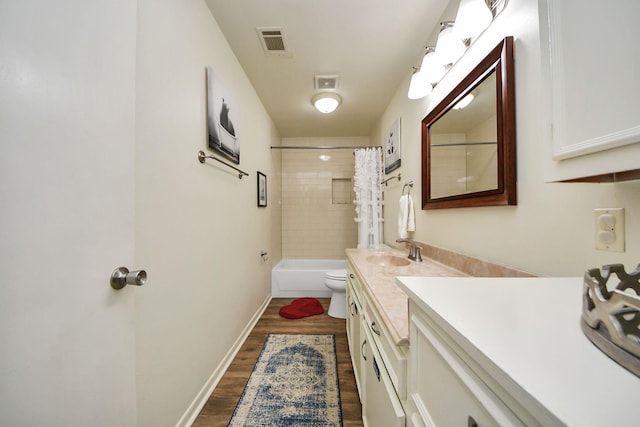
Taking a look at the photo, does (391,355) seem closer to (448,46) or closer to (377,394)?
(377,394)

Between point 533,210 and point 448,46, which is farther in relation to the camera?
point 448,46

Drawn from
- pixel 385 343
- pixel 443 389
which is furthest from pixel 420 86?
pixel 443 389

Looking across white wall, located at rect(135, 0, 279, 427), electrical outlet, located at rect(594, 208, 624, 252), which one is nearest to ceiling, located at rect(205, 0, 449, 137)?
white wall, located at rect(135, 0, 279, 427)

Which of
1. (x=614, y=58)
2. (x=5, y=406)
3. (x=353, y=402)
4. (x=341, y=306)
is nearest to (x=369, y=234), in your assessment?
(x=341, y=306)

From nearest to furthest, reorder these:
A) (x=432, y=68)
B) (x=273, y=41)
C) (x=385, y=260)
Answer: (x=432, y=68) → (x=273, y=41) → (x=385, y=260)

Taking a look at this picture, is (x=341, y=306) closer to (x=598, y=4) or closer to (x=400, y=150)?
(x=400, y=150)

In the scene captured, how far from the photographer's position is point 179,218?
112 cm

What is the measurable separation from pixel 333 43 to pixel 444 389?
2.01 meters

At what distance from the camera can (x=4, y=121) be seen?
431 mm

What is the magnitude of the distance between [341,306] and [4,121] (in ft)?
7.89

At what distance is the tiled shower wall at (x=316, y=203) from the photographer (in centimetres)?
371

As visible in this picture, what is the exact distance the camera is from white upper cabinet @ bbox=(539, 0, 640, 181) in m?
0.38

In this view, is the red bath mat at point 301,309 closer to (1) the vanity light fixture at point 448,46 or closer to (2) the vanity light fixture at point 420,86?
(2) the vanity light fixture at point 420,86

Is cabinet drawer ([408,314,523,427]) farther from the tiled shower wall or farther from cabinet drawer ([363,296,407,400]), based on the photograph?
the tiled shower wall
